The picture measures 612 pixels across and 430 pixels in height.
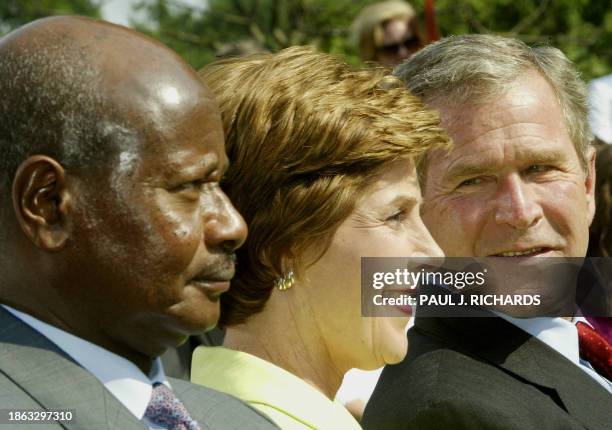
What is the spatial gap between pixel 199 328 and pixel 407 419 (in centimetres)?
123

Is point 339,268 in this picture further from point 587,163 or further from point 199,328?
point 587,163

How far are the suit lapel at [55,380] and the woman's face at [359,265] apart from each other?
A: 98cm

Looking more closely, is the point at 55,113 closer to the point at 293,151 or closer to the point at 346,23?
the point at 293,151

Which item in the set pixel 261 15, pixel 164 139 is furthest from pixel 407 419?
pixel 261 15

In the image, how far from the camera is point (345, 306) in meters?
3.30

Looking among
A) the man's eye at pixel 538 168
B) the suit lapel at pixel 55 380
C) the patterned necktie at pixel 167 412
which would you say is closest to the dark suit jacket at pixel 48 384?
the suit lapel at pixel 55 380

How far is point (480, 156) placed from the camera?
402cm

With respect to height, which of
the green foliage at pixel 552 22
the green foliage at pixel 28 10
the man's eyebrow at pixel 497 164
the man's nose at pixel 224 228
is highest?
the man's nose at pixel 224 228

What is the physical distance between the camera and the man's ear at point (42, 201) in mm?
2375

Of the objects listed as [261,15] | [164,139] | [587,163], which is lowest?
[261,15]

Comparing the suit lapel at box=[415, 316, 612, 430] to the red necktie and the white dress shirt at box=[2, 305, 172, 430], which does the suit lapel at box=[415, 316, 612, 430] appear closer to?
the red necktie

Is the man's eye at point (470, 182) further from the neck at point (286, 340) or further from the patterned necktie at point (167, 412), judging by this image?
the patterned necktie at point (167, 412)

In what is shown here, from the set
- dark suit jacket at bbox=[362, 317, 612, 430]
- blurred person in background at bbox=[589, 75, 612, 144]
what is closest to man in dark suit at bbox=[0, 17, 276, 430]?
dark suit jacket at bbox=[362, 317, 612, 430]

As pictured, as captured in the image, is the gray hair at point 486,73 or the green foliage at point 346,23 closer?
the gray hair at point 486,73
